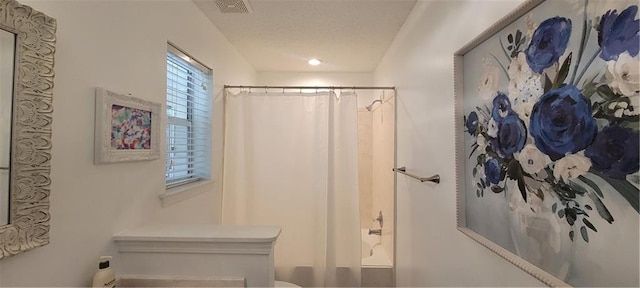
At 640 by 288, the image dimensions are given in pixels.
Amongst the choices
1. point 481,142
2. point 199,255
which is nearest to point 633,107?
point 481,142

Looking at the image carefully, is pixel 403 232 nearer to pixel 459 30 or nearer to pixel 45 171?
pixel 459 30

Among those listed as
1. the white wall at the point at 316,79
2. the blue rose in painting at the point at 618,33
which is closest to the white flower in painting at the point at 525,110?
the blue rose in painting at the point at 618,33

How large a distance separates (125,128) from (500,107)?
1.42 meters

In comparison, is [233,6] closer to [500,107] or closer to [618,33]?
[500,107]

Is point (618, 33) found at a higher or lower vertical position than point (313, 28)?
lower

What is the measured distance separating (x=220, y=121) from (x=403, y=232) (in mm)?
1677

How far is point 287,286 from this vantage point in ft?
5.77

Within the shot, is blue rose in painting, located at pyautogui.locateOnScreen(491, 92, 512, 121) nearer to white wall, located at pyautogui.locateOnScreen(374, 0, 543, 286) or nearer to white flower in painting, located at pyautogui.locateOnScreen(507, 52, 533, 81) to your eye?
white flower in painting, located at pyautogui.locateOnScreen(507, 52, 533, 81)

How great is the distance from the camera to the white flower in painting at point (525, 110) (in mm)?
757

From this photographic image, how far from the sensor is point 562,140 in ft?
2.12

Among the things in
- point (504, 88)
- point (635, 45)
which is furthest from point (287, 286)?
point (635, 45)

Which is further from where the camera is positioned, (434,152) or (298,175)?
(298,175)

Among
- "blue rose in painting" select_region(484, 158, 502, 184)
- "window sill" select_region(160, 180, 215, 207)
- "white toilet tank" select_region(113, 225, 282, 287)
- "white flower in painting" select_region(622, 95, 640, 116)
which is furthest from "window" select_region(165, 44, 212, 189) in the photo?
"white flower in painting" select_region(622, 95, 640, 116)

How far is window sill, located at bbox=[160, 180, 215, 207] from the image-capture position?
1.59m
